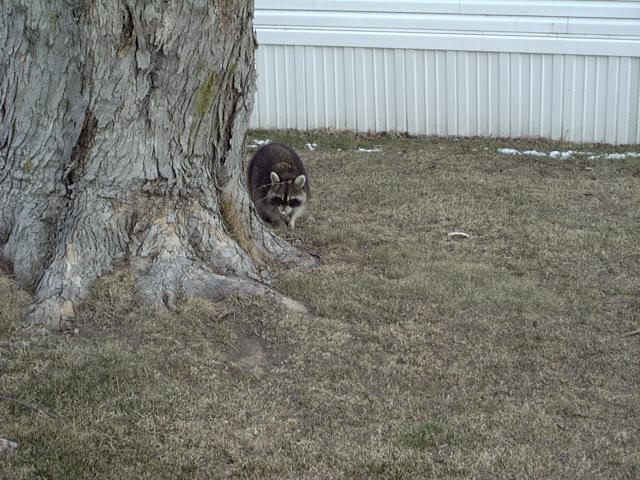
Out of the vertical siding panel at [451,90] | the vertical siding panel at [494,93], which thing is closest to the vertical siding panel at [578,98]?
the vertical siding panel at [494,93]

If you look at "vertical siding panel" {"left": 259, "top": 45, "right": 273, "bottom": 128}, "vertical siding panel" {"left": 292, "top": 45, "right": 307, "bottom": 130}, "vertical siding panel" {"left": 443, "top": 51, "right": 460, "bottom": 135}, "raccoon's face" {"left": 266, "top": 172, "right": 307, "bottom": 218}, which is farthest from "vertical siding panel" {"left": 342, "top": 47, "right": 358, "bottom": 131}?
"raccoon's face" {"left": 266, "top": 172, "right": 307, "bottom": 218}

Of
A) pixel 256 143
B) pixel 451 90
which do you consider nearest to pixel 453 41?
pixel 451 90

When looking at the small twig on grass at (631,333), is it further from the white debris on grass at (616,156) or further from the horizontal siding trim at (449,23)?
the horizontal siding trim at (449,23)

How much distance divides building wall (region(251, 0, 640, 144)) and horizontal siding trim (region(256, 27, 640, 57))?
11 mm

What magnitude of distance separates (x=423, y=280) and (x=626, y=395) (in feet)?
5.53

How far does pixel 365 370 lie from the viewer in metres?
5.28

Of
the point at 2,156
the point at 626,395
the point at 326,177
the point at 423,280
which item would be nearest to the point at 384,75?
the point at 326,177

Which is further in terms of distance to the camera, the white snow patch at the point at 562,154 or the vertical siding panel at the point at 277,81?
the vertical siding panel at the point at 277,81

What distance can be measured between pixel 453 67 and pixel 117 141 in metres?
6.02

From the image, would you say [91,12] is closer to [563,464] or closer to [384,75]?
[563,464]

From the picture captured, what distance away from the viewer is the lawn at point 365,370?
444cm

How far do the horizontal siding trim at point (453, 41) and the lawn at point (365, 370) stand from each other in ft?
11.3

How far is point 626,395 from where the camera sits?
16.7 feet

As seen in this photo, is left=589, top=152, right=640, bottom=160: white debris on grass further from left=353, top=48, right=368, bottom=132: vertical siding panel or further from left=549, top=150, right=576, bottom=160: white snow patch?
left=353, top=48, right=368, bottom=132: vertical siding panel
